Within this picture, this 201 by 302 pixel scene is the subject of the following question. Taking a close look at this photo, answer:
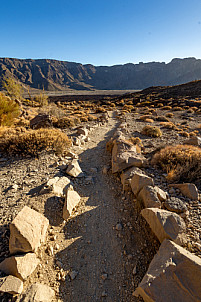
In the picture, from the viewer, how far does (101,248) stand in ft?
10.2

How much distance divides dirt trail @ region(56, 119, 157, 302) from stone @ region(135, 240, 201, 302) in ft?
2.07

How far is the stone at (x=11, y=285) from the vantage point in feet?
6.86

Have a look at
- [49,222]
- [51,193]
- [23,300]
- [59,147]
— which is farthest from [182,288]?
[59,147]

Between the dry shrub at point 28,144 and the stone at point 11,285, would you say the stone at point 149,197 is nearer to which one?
the stone at point 11,285

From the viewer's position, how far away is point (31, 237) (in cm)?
265

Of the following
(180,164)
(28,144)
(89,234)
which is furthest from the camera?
(28,144)

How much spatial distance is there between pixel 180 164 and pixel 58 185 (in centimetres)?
434

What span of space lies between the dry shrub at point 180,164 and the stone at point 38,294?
13.4 ft

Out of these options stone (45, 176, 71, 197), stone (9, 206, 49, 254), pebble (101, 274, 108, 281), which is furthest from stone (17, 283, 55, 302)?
stone (45, 176, 71, 197)

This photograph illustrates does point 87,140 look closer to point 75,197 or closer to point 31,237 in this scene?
point 75,197

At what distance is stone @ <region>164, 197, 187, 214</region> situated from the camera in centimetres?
321

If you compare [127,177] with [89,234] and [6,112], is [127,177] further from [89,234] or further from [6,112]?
[6,112]

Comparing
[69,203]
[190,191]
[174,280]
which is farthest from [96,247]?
[190,191]

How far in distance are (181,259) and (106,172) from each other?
12.7 ft
